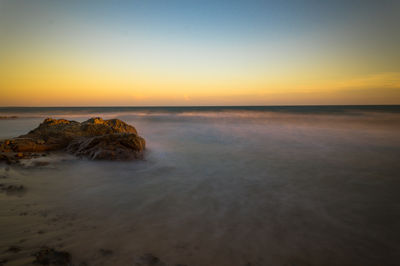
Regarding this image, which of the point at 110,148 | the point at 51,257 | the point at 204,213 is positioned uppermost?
the point at 110,148

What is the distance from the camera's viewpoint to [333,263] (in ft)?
6.58

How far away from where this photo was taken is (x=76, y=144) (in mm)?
6434

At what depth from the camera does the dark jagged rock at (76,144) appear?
221 inches

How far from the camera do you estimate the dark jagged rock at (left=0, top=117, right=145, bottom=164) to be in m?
5.61

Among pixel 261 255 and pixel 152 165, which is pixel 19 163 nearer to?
pixel 152 165

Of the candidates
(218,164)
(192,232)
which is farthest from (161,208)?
(218,164)

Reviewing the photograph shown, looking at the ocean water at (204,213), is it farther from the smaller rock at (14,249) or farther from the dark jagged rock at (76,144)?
the dark jagged rock at (76,144)

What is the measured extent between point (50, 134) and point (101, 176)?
4.30 meters

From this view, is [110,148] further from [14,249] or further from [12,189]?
[14,249]

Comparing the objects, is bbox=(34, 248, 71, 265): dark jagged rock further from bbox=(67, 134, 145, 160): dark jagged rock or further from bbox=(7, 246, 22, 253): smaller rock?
bbox=(67, 134, 145, 160): dark jagged rock

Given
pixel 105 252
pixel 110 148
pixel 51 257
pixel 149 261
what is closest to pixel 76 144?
pixel 110 148

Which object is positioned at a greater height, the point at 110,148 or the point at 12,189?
the point at 110,148

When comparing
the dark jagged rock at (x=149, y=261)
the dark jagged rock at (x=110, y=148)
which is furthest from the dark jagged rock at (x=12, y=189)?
the dark jagged rock at (x=149, y=261)

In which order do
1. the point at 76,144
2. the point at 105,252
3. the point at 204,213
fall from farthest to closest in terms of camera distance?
1. the point at 76,144
2. the point at 204,213
3. the point at 105,252
